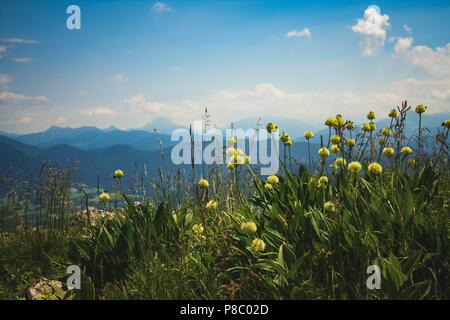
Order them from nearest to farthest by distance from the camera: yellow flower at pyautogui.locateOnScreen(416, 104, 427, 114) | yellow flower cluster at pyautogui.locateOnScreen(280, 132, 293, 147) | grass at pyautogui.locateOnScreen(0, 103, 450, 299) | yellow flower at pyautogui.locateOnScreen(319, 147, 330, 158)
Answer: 1. grass at pyautogui.locateOnScreen(0, 103, 450, 299)
2. yellow flower at pyautogui.locateOnScreen(319, 147, 330, 158)
3. yellow flower cluster at pyautogui.locateOnScreen(280, 132, 293, 147)
4. yellow flower at pyautogui.locateOnScreen(416, 104, 427, 114)

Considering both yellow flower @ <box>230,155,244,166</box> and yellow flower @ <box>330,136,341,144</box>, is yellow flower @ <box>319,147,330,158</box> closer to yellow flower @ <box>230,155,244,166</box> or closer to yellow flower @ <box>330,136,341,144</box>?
yellow flower @ <box>330,136,341,144</box>

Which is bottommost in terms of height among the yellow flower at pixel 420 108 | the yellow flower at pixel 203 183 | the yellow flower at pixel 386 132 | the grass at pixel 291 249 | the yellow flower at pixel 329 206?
the grass at pixel 291 249

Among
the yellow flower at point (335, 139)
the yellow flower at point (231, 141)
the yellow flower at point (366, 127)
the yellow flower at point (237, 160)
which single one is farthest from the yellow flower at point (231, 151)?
the yellow flower at point (366, 127)

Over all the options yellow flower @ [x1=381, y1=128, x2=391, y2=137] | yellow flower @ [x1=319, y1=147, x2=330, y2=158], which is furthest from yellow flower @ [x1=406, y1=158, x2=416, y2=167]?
yellow flower @ [x1=319, y1=147, x2=330, y2=158]

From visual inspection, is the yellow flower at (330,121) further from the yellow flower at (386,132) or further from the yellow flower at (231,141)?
the yellow flower at (231,141)

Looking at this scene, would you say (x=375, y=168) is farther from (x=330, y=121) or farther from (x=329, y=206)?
(x=330, y=121)

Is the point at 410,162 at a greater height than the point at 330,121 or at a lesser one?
lesser

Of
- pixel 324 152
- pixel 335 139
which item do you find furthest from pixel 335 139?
pixel 324 152

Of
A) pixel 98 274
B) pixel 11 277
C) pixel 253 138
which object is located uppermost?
pixel 253 138

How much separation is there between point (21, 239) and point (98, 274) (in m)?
2.48
